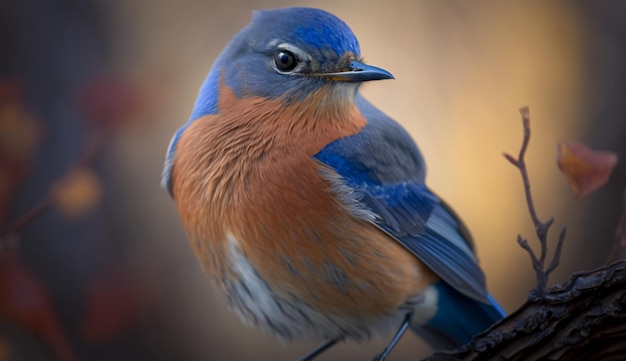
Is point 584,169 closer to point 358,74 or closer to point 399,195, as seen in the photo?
point 358,74

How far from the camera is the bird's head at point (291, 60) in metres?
2.42

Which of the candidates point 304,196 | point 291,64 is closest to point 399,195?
point 304,196

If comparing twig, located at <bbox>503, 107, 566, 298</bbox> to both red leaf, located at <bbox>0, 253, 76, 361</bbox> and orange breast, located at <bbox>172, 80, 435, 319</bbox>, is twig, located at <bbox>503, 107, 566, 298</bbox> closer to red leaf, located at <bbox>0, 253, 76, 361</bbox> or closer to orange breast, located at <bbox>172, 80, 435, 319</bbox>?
orange breast, located at <bbox>172, 80, 435, 319</bbox>

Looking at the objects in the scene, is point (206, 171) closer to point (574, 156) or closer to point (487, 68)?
point (574, 156)

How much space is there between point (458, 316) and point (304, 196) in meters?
0.82

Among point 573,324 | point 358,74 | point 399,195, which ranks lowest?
point 573,324

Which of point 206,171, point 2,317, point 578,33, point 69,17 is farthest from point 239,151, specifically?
point 578,33

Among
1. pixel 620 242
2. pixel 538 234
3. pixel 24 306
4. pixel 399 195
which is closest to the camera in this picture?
pixel 538 234

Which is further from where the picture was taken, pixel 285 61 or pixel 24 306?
pixel 285 61

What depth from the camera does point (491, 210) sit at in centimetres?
452

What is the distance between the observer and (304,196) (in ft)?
8.00

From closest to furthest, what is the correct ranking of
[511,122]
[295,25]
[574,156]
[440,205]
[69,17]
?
[574,156] < [295,25] < [440,205] < [69,17] < [511,122]

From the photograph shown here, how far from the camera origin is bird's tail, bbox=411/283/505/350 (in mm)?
2838

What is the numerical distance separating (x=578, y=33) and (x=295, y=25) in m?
2.72
